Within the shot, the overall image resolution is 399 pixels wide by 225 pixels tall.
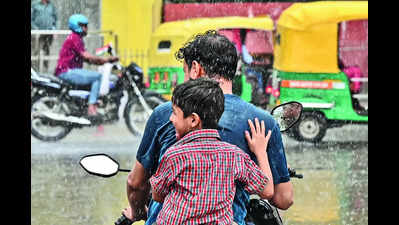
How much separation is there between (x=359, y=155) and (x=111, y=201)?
14.2 ft

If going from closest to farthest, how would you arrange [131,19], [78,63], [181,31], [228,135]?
[228,135] < [78,63] < [181,31] < [131,19]

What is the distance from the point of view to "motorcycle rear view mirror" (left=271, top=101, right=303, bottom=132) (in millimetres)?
3318

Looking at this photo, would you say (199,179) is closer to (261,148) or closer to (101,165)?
(261,148)

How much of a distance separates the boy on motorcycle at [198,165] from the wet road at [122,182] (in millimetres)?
4555

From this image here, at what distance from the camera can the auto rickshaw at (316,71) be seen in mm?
12461

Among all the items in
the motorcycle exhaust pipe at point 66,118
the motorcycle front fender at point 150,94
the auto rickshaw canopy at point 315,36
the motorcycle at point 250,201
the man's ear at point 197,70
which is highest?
the auto rickshaw canopy at point 315,36

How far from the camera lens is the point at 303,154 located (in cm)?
1155

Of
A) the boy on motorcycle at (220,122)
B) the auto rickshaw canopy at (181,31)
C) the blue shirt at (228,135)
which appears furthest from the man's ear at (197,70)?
the auto rickshaw canopy at (181,31)

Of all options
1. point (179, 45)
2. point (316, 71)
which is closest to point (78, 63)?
point (179, 45)

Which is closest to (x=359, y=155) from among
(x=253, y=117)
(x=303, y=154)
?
(x=303, y=154)

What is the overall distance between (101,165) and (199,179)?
0.49 meters

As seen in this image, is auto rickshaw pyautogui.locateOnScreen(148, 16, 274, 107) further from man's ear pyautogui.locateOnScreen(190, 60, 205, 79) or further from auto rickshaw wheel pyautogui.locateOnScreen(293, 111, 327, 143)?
man's ear pyautogui.locateOnScreen(190, 60, 205, 79)

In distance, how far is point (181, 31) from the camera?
15.2 metres

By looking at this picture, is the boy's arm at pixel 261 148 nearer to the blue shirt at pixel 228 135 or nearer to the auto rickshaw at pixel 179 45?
the blue shirt at pixel 228 135
